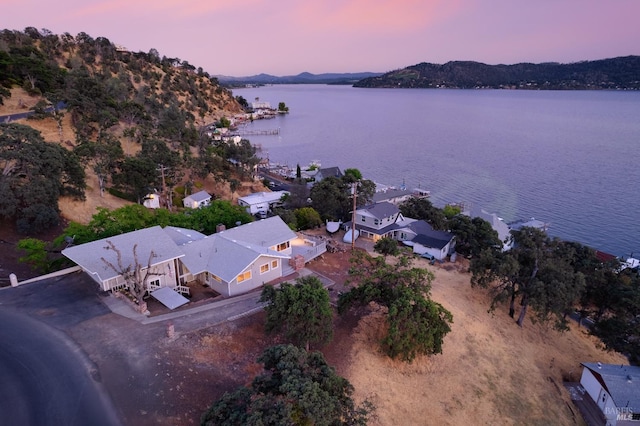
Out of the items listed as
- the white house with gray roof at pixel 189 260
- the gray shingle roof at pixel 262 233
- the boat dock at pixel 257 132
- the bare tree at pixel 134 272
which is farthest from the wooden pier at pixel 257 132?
the bare tree at pixel 134 272

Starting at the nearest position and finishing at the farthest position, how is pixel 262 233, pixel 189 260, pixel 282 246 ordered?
pixel 189 260, pixel 262 233, pixel 282 246

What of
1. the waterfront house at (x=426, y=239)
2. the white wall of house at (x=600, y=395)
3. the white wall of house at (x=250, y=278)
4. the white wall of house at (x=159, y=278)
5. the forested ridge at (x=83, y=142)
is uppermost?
the forested ridge at (x=83, y=142)

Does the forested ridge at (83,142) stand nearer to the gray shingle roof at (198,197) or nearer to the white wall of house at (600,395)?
the gray shingle roof at (198,197)

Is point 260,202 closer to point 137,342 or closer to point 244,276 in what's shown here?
point 244,276

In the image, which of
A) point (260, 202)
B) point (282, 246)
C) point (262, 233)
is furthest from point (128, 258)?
point (260, 202)

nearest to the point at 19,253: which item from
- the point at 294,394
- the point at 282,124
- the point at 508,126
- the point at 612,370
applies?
the point at 294,394

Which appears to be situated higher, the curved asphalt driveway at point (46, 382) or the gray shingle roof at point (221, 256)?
the gray shingle roof at point (221, 256)
